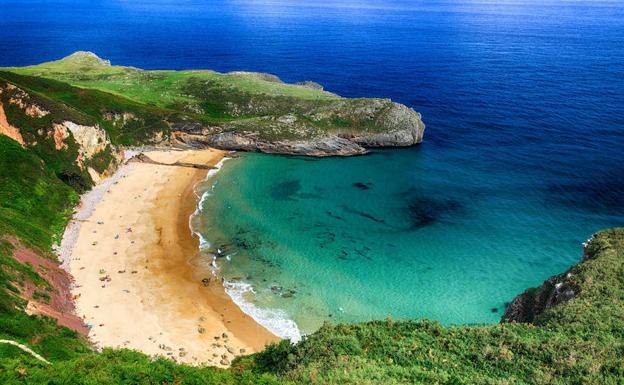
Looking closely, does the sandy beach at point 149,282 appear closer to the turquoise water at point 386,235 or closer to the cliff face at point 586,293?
the turquoise water at point 386,235

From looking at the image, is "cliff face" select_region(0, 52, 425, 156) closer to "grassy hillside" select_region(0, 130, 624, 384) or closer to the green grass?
the green grass

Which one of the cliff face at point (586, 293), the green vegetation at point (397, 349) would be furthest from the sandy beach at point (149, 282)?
the cliff face at point (586, 293)

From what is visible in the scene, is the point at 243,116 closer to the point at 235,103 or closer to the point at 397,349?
the point at 235,103

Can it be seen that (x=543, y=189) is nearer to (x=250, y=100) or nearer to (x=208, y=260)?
(x=208, y=260)

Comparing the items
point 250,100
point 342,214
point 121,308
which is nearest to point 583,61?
point 250,100

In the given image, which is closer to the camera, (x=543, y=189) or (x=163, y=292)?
(x=163, y=292)

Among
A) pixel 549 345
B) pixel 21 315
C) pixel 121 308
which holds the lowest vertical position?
pixel 121 308

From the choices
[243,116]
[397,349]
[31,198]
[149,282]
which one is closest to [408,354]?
[397,349]
